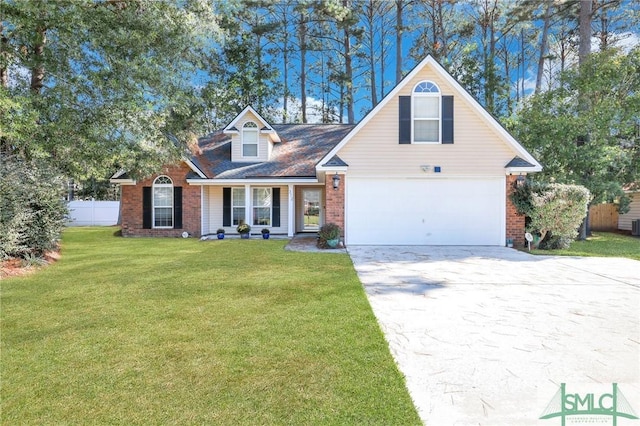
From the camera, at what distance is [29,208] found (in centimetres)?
848

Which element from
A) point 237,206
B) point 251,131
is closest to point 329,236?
point 237,206

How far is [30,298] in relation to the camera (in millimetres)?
5668

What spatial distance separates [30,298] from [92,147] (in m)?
6.68


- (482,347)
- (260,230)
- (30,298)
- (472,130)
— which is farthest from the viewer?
(260,230)

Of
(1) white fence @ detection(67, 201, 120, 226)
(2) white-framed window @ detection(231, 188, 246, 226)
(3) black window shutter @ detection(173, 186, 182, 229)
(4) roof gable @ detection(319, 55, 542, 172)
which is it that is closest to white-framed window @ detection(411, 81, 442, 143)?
(4) roof gable @ detection(319, 55, 542, 172)

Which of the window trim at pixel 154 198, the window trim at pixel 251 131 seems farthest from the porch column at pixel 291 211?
the window trim at pixel 154 198

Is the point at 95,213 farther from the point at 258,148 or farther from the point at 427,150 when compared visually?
the point at 427,150

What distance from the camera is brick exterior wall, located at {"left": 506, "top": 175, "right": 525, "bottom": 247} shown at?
1197 cm

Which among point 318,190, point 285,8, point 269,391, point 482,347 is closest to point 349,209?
point 318,190

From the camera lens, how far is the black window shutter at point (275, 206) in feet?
51.6

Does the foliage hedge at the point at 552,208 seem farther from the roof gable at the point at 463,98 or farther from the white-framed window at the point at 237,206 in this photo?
the white-framed window at the point at 237,206

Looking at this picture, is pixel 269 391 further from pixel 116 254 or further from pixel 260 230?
pixel 260 230

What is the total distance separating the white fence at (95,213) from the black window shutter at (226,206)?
15.5 metres

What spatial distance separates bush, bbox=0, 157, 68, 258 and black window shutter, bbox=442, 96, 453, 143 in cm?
1219
